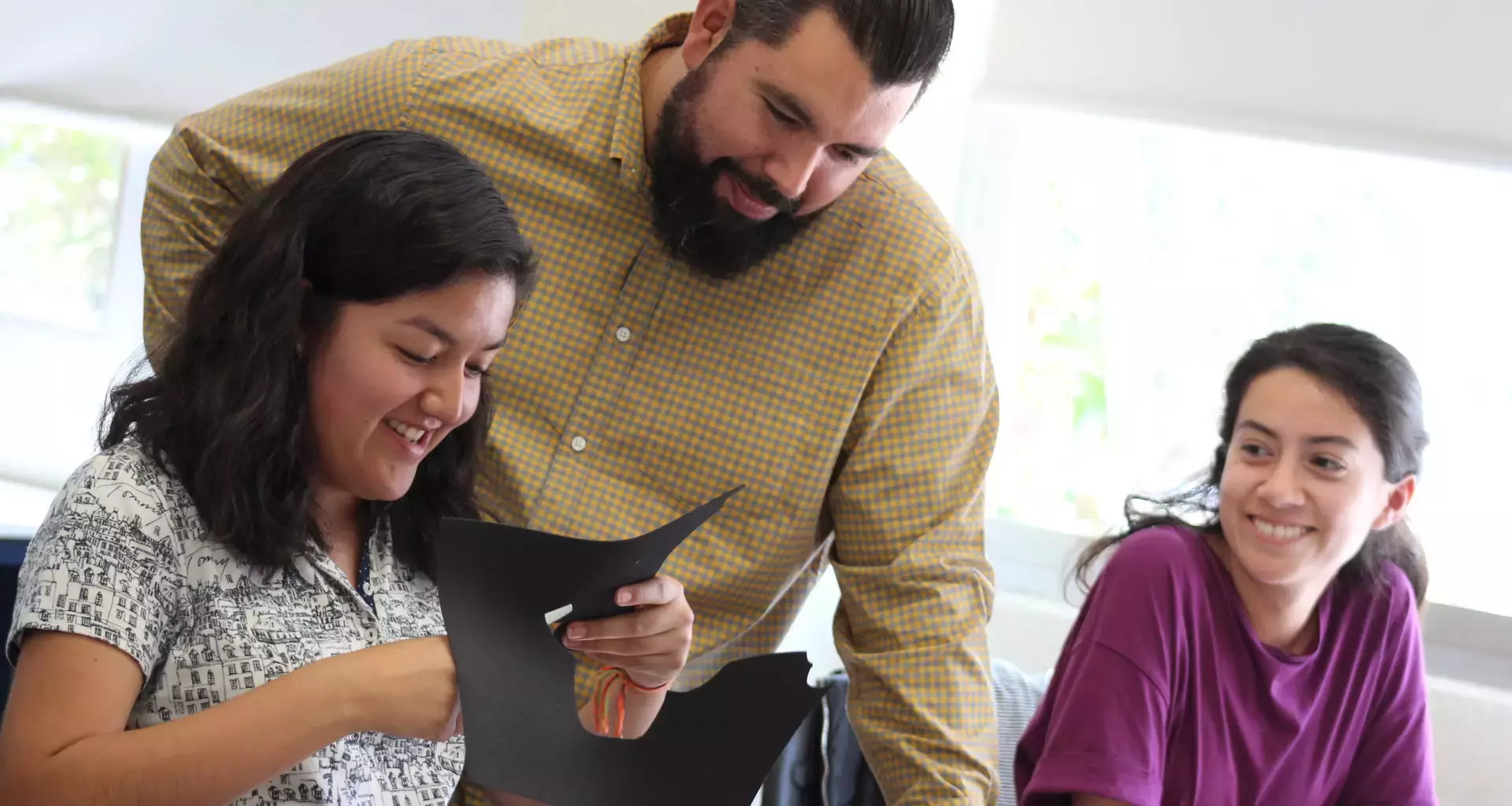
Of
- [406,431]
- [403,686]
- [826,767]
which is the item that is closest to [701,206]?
[406,431]

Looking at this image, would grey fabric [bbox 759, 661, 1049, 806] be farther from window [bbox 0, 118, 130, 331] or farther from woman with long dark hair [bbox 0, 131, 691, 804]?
window [bbox 0, 118, 130, 331]

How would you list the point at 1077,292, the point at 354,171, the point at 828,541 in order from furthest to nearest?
the point at 1077,292
the point at 828,541
the point at 354,171

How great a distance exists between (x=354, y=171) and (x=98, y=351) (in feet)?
7.14

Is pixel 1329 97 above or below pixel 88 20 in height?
above

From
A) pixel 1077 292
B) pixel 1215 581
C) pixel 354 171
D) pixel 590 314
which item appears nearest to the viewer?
pixel 354 171

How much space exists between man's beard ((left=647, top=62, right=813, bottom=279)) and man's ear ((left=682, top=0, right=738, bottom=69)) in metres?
0.03

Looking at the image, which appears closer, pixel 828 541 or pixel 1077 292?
pixel 828 541

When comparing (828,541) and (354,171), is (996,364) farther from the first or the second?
(354,171)

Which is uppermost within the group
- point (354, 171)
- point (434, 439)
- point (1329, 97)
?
point (1329, 97)

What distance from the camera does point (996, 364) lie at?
2922 mm

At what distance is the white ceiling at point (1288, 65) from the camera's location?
259 cm

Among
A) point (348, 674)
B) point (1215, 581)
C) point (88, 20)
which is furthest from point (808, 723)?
point (88, 20)

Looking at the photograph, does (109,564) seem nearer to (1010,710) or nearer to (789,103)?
(789,103)

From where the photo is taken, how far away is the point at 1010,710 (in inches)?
90.9
